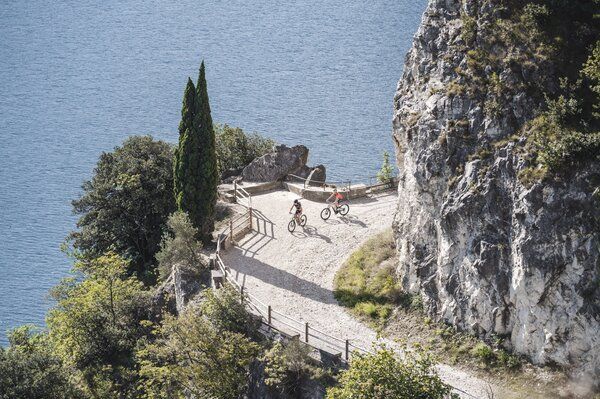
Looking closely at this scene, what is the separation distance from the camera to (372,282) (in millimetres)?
42812

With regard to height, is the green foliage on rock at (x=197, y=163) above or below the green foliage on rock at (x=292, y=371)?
above

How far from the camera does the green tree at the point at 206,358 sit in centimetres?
3684

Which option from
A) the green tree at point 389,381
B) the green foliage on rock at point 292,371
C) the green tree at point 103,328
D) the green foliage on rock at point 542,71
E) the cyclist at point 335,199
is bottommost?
the green tree at point 103,328

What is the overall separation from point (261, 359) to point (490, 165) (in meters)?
14.2

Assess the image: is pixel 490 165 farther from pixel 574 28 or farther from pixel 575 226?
pixel 574 28

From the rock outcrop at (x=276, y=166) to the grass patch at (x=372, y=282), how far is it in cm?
1533

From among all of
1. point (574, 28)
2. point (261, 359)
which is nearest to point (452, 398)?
point (261, 359)

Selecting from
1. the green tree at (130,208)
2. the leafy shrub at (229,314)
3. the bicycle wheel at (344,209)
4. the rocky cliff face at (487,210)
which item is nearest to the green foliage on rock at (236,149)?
the green tree at (130,208)

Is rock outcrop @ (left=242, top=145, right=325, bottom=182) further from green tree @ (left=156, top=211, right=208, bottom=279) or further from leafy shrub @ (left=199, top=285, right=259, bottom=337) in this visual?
leafy shrub @ (left=199, top=285, right=259, bottom=337)

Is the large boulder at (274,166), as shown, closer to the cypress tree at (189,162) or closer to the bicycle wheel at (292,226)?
the bicycle wheel at (292,226)

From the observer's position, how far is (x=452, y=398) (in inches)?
1201

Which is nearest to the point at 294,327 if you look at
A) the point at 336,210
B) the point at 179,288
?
the point at 179,288

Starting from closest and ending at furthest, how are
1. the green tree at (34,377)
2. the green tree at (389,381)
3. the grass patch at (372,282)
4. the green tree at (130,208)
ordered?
the green tree at (389,381)
the green tree at (34,377)
the grass patch at (372,282)
the green tree at (130,208)

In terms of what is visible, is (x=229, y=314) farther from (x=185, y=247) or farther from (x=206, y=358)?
(x=185, y=247)
